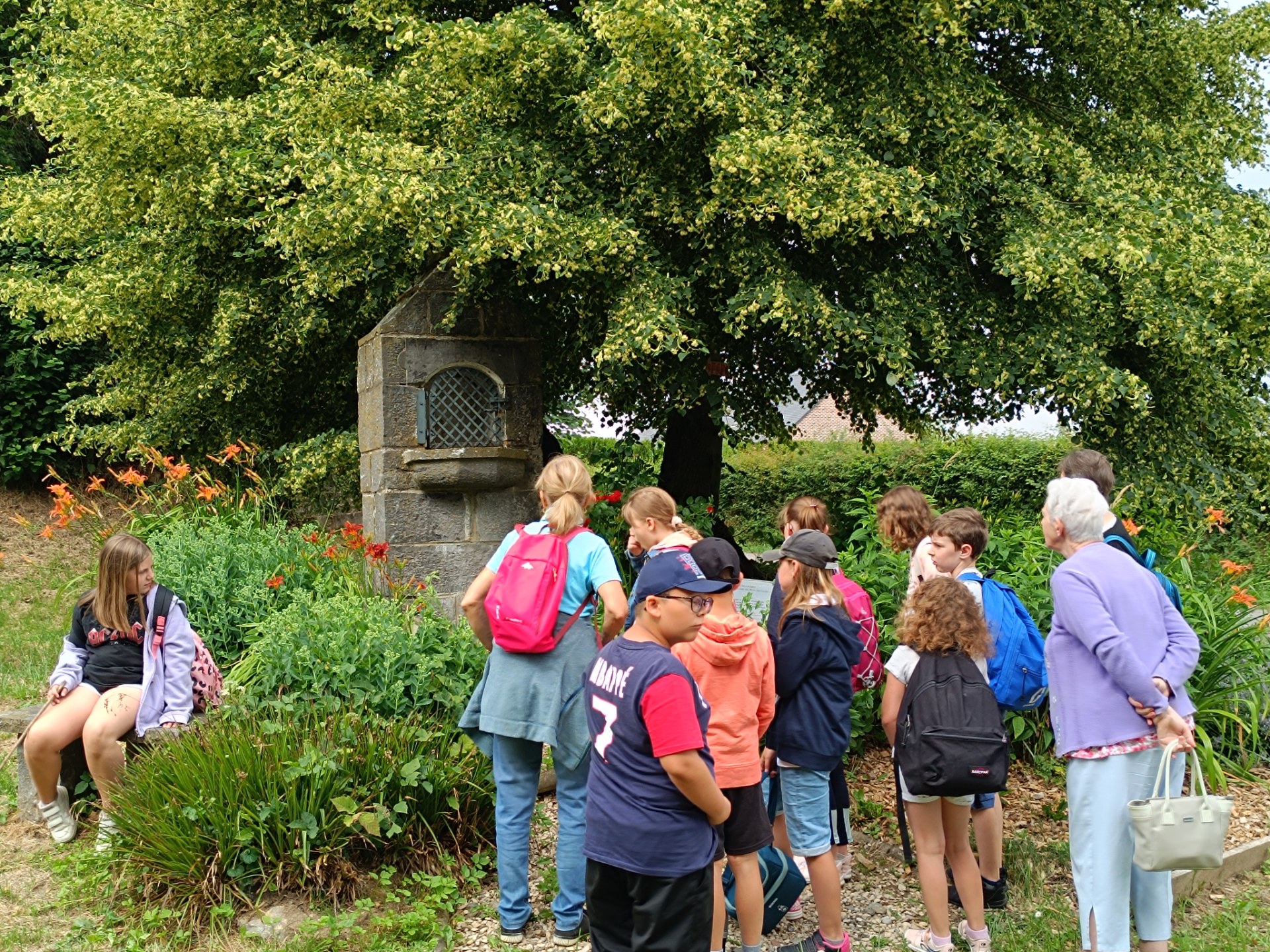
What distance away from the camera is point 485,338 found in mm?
7262

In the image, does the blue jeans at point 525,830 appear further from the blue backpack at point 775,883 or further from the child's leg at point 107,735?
the child's leg at point 107,735

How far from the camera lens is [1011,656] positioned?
4.14 m

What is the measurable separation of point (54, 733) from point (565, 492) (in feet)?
8.76

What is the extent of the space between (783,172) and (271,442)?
5958 millimetres

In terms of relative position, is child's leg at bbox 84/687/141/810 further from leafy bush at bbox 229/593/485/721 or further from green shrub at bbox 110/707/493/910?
leafy bush at bbox 229/593/485/721

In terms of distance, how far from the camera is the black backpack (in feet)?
12.0

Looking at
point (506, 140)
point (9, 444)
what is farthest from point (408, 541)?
point (9, 444)

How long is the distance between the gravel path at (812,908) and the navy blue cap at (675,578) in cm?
177

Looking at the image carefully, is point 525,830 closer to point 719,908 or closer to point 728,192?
point 719,908

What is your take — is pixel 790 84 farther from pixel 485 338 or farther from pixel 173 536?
pixel 173 536

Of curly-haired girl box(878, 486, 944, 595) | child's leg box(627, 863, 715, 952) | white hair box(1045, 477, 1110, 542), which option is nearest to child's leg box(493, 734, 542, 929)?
child's leg box(627, 863, 715, 952)

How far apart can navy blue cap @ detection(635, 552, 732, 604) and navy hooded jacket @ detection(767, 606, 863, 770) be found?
993mm

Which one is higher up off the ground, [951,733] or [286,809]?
[951,733]

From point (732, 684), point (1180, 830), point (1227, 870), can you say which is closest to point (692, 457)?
point (1227, 870)
